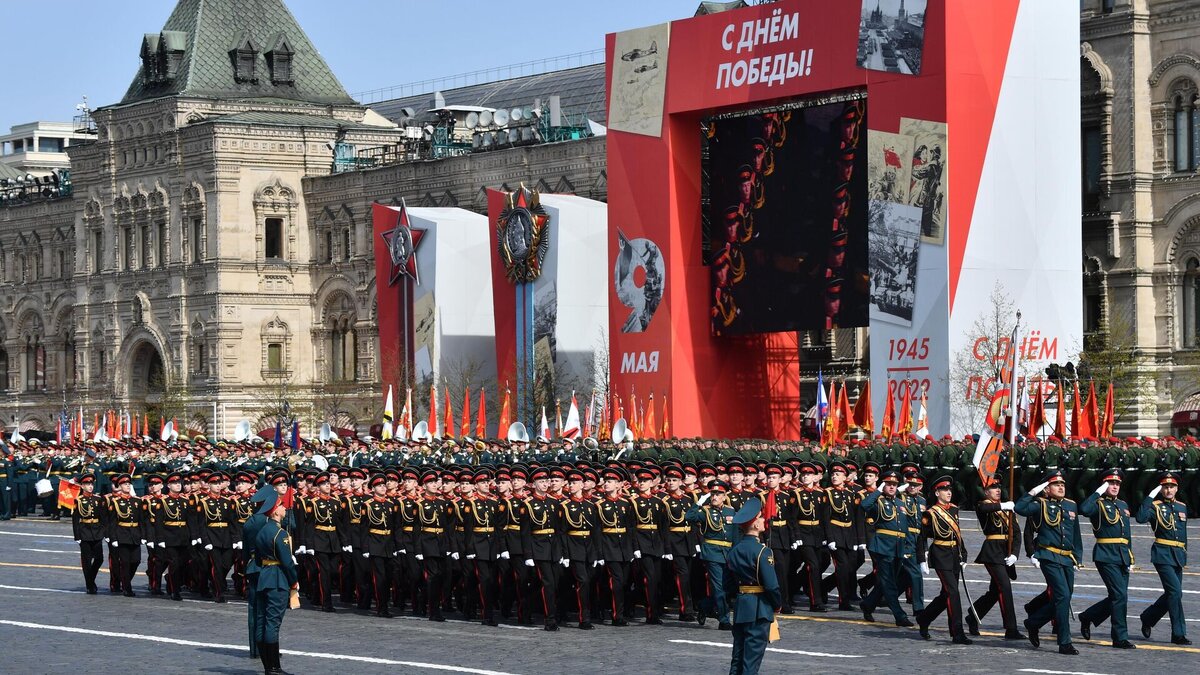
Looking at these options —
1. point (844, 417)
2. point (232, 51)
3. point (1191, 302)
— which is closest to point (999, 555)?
point (844, 417)

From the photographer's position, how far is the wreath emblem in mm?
60688

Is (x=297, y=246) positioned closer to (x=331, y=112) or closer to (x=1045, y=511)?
(x=331, y=112)

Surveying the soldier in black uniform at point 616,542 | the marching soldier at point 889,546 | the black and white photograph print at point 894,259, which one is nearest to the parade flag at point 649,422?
the black and white photograph print at point 894,259

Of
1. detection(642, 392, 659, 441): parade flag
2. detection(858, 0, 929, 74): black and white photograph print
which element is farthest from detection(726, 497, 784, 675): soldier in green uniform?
detection(642, 392, 659, 441): parade flag

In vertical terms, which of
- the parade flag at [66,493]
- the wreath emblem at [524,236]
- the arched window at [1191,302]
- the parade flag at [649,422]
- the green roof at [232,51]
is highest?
the green roof at [232,51]

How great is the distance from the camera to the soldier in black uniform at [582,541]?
2338cm

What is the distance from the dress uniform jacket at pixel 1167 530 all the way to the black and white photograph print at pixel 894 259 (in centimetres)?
2575

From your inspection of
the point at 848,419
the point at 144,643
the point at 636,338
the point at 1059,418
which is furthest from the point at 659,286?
the point at 144,643

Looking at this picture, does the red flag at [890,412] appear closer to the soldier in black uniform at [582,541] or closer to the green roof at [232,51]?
the soldier in black uniform at [582,541]

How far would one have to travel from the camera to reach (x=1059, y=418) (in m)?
42.2

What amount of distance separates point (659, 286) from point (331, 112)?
102 ft

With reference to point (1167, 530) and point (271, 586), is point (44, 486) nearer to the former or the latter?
point (271, 586)

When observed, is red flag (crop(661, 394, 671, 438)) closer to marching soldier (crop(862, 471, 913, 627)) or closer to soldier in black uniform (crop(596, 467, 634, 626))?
soldier in black uniform (crop(596, 467, 634, 626))

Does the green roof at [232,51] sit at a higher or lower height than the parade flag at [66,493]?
higher
